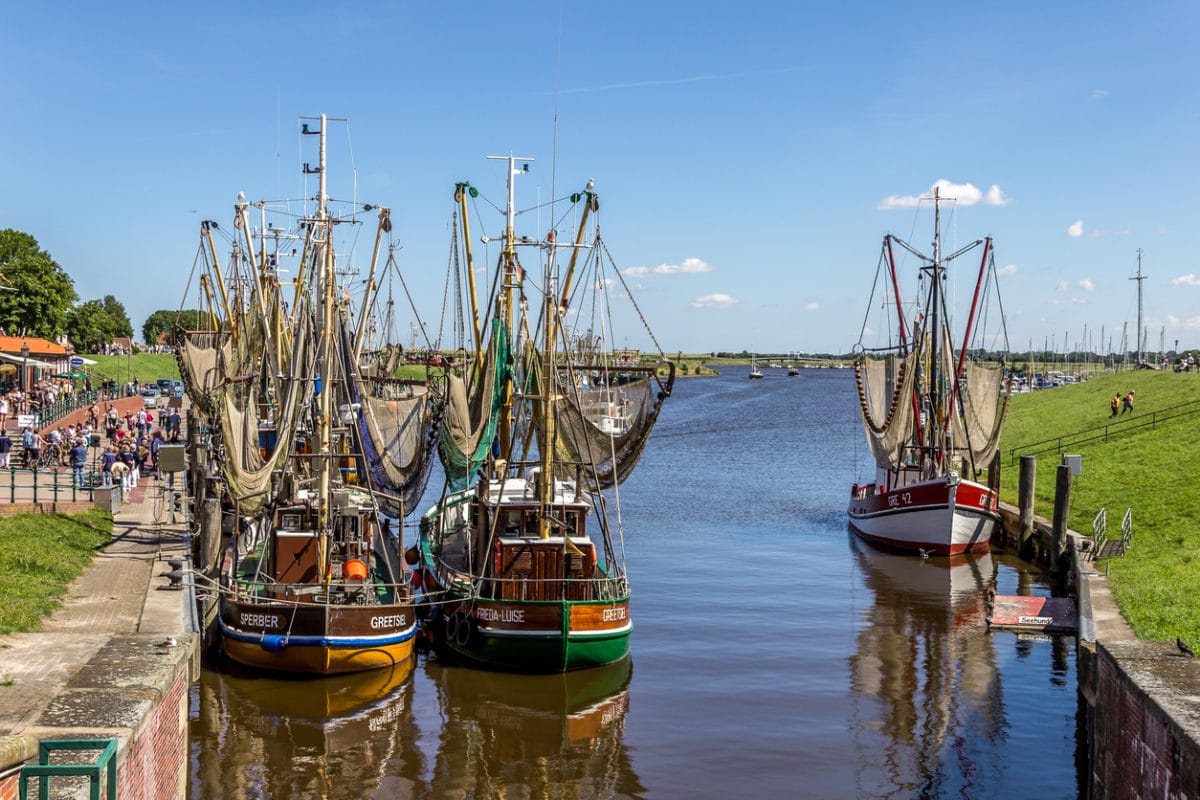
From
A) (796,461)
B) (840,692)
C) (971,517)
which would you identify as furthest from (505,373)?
(796,461)

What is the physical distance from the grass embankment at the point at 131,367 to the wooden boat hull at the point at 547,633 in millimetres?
68642

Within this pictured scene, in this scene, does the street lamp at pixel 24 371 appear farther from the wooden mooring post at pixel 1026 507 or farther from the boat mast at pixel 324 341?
the wooden mooring post at pixel 1026 507

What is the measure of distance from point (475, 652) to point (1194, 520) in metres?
21.2

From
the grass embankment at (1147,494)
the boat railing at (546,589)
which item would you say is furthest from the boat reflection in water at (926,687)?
the boat railing at (546,589)

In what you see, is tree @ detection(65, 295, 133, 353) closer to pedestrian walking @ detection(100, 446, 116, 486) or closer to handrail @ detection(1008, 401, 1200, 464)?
pedestrian walking @ detection(100, 446, 116, 486)

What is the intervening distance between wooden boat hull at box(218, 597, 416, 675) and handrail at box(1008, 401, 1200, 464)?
133ft

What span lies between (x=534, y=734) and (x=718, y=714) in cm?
385

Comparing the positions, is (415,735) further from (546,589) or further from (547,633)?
(546,589)

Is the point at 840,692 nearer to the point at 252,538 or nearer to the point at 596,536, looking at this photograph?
the point at 252,538

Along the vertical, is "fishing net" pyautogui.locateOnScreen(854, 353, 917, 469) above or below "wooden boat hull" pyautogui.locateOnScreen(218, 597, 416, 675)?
above

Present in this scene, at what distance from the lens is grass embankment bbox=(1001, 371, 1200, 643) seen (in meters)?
24.8

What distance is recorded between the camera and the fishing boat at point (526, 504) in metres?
26.5

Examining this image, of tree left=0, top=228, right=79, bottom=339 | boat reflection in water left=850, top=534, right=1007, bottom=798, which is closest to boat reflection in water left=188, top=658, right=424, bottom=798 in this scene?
boat reflection in water left=850, top=534, right=1007, bottom=798

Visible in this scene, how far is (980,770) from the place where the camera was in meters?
21.2
